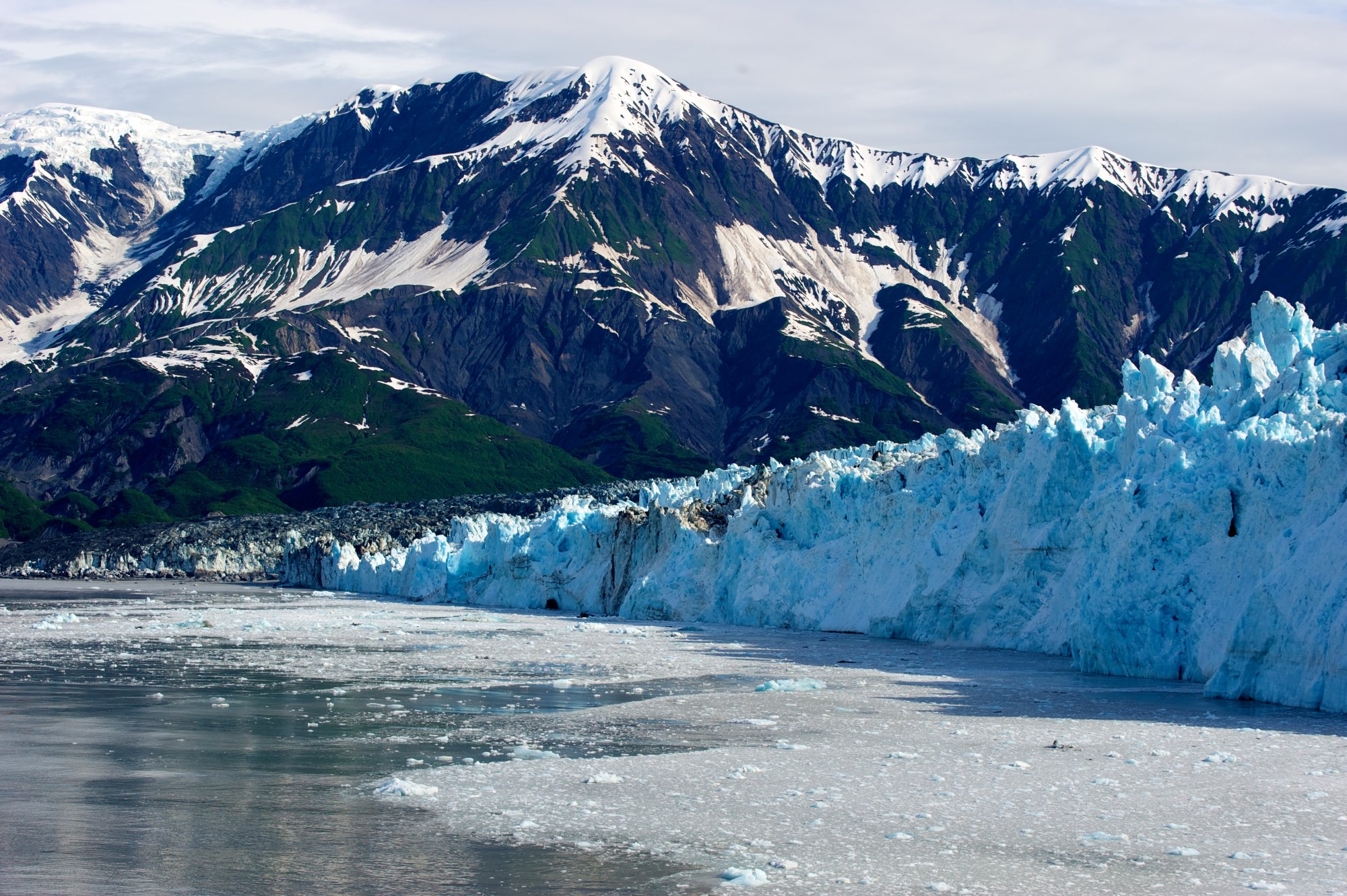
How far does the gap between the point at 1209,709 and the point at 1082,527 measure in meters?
12.4

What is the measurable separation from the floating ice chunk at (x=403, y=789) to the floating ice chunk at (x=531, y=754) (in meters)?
2.73

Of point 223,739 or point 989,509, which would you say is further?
point 989,509

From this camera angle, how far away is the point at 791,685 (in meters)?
33.3

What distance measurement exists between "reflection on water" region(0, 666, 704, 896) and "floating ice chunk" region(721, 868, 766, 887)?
0.32m

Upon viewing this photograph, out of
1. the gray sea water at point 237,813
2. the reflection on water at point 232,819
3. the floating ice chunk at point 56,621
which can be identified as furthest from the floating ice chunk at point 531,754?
the floating ice chunk at point 56,621

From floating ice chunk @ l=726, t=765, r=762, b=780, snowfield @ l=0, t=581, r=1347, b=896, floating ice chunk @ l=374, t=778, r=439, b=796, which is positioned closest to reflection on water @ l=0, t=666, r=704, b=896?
floating ice chunk @ l=374, t=778, r=439, b=796

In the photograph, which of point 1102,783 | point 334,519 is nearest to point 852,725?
point 1102,783

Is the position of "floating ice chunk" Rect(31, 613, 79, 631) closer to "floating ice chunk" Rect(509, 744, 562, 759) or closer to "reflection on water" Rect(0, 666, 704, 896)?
"reflection on water" Rect(0, 666, 704, 896)

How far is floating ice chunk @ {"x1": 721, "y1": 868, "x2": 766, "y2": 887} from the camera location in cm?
1477

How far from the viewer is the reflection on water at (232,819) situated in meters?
14.7

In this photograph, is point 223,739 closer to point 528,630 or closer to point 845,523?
point 528,630

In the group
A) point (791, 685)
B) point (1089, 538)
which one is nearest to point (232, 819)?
point (791, 685)

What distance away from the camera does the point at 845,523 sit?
187ft

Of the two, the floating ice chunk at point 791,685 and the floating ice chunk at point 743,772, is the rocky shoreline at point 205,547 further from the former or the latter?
the floating ice chunk at point 743,772
